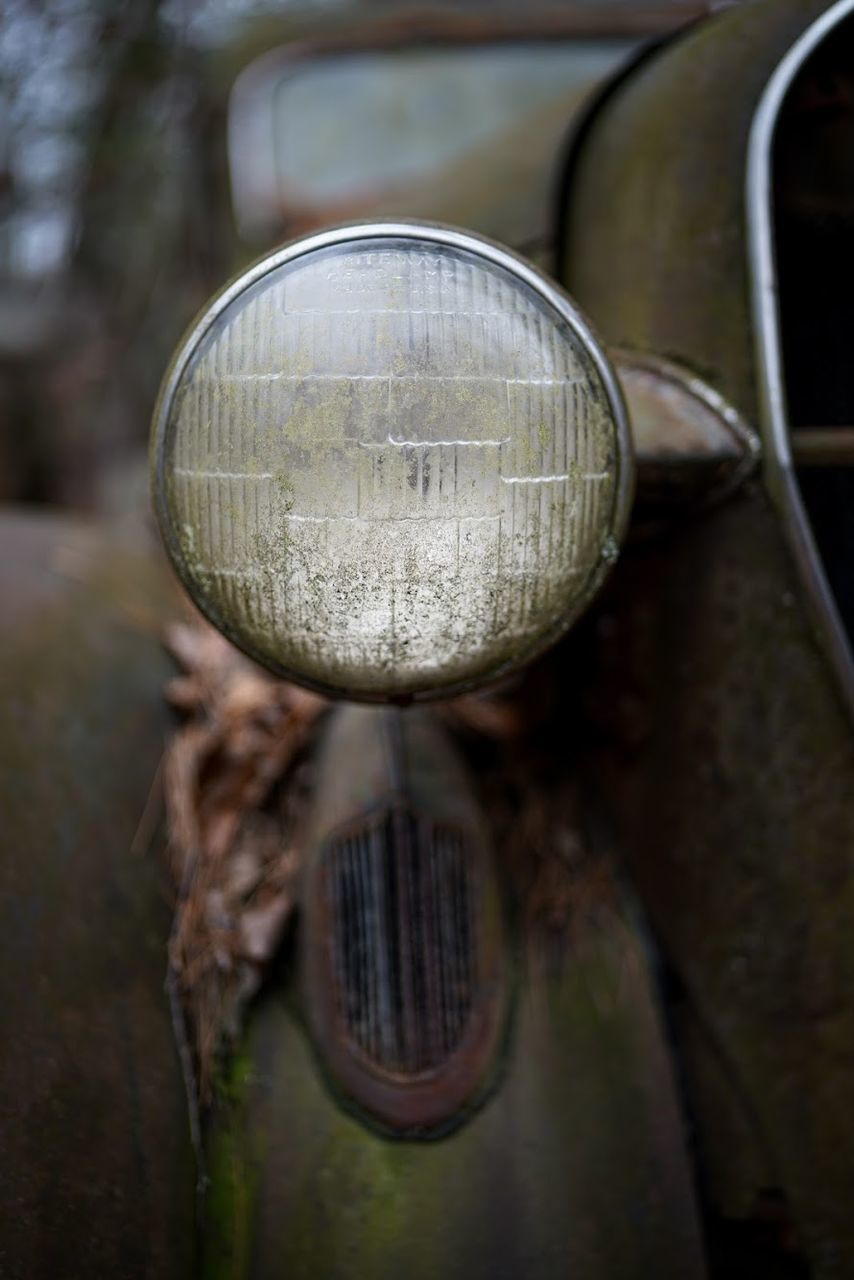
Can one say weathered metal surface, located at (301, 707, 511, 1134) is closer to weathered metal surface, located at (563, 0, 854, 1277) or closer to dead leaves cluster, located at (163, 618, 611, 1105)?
dead leaves cluster, located at (163, 618, 611, 1105)

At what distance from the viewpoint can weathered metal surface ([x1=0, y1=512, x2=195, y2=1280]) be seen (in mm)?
937

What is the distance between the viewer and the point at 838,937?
112 cm

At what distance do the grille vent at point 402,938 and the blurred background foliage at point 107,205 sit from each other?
1.24 meters

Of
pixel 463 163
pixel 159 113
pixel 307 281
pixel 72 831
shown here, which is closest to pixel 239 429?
pixel 307 281

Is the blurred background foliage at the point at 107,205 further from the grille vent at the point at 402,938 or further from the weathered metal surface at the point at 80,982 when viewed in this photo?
the grille vent at the point at 402,938

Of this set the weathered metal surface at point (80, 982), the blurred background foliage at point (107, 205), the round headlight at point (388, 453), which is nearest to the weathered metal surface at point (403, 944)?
the weathered metal surface at point (80, 982)

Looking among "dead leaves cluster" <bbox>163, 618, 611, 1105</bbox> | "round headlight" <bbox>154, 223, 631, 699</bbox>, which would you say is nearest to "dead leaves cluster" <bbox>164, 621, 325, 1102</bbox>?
"dead leaves cluster" <bbox>163, 618, 611, 1105</bbox>

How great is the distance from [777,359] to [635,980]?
2.16 ft

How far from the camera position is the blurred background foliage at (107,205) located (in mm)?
2270

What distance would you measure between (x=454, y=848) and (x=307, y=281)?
619 millimetres

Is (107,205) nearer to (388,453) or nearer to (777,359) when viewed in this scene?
(777,359)

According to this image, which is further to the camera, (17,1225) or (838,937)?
(838,937)

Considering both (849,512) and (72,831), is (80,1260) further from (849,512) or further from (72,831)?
(849,512)

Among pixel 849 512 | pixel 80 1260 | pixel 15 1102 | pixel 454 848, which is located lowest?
pixel 80 1260
